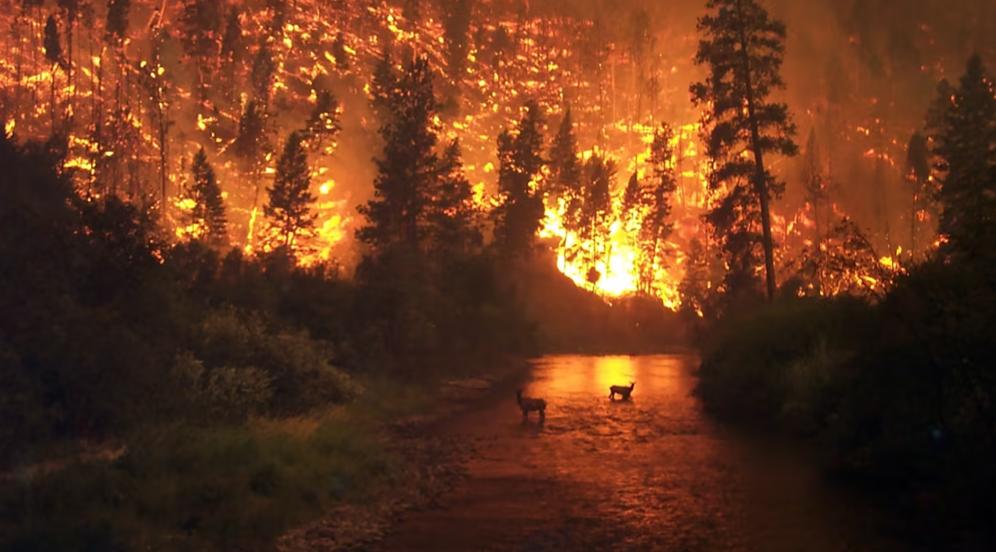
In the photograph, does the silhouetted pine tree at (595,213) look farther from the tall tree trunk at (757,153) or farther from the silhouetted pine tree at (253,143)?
the tall tree trunk at (757,153)

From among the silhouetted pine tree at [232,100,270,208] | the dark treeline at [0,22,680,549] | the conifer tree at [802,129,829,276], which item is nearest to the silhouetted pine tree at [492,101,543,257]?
the silhouetted pine tree at [232,100,270,208]

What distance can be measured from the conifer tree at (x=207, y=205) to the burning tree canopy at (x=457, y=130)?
0.69ft

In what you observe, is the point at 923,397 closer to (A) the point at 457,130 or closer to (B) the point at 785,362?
(B) the point at 785,362

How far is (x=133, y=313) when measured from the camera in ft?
64.4

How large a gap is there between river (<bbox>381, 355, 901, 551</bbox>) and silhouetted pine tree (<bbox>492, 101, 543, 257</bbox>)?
53.3 m

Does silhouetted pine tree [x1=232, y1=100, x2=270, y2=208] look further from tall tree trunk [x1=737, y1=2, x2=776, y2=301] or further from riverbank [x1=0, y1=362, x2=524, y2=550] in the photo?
riverbank [x1=0, y1=362, x2=524, y2=550]

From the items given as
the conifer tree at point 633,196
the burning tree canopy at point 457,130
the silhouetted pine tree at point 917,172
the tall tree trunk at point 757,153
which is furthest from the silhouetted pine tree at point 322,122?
Answer: the silhouetted pine tree at point 917,172

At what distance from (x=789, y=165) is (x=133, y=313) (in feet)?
357

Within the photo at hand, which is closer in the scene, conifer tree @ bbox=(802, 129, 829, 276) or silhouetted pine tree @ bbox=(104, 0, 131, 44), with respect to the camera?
silhouetted pine tree @ bbox=(104, 0, 131, 44)

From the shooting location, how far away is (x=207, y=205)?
7181 centimetres

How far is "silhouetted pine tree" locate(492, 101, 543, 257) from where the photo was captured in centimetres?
8369

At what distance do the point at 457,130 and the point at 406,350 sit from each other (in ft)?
248

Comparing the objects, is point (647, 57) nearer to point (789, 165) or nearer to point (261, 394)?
point (789, 165)

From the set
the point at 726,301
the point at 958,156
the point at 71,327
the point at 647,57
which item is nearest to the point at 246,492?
the point at 71,327
